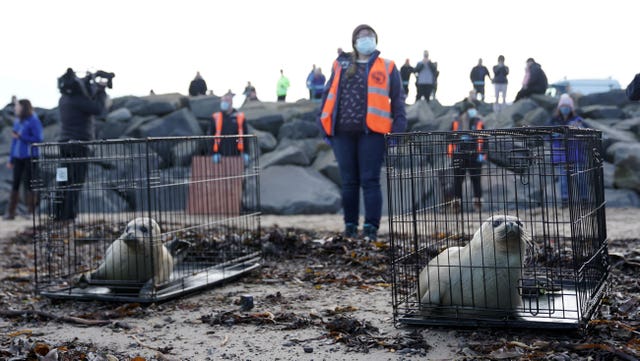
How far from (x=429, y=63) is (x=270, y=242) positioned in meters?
14.3

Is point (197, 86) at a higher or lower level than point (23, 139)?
higher

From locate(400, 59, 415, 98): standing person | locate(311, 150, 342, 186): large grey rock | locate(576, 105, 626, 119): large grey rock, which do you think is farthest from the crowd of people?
locate(400, 59, 415, 98): standing person

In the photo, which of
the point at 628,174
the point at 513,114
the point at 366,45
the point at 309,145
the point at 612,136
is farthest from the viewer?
the point at 513,114

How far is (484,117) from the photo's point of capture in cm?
2019

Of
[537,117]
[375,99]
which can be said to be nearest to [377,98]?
[375,99]

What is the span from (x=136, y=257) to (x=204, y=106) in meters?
15.2

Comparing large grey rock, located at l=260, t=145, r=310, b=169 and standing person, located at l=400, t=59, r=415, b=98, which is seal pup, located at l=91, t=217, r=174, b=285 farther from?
standing person, located at l=400, t=59, r=415, b=98

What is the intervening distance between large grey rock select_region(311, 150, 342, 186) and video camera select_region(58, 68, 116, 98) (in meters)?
7.62

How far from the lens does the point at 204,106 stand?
21.1 m

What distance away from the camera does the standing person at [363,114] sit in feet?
28.0

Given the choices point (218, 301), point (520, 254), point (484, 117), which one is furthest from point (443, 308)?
point (484, 117)

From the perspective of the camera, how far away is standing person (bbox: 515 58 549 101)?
2066cm

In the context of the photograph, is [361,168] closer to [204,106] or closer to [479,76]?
[204,106]

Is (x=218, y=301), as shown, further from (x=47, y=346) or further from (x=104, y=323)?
(x=47, y=346)
